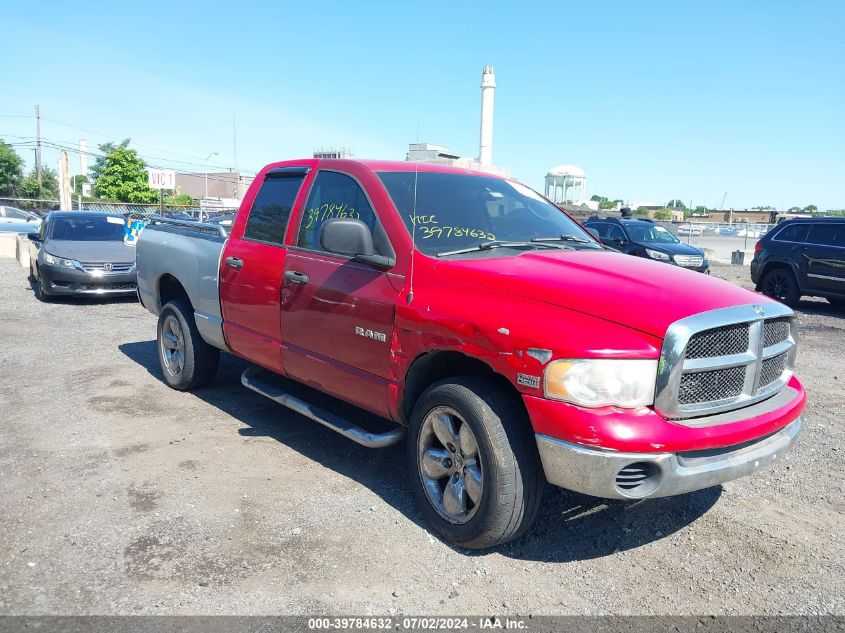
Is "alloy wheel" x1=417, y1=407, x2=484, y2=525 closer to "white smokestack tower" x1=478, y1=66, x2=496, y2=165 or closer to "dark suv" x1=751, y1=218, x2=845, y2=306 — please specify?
"dark suv" x1=751, y1=218, x2=845, y2=306

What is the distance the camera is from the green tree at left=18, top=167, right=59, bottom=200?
6216 centimetres

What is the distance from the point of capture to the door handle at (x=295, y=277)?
4.42 metres

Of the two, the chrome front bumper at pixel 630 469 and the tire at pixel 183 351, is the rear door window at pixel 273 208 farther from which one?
the chrome front bumper at pixel 630 469

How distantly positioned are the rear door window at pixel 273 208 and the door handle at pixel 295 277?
34 cm

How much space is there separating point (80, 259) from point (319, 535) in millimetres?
9561

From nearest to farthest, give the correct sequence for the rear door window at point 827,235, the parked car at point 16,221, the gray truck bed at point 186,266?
the gray truck bed at point 186,266 < the rear door window at point 827,235 < the parked car at point 16,221

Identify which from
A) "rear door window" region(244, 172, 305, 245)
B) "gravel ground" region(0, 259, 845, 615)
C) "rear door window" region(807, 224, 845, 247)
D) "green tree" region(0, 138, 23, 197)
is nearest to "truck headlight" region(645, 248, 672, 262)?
"rear door window" region(807, 224, 845, 247)

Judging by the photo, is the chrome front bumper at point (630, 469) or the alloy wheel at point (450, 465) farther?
the alloy wheel at point (450, 465)

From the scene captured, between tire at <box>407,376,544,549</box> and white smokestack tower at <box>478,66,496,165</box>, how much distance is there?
57810 mm

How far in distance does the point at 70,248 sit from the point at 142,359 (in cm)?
536

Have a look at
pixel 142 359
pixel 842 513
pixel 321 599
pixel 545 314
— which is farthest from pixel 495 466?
pixel 142 359

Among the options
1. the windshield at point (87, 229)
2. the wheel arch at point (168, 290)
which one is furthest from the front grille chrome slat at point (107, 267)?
the wheel arch at point (168, 290)

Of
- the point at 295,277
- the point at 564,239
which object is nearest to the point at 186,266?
the point at 295,277

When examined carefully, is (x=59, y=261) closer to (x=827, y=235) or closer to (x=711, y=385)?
(x=711, y=385)
